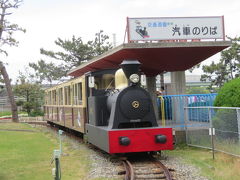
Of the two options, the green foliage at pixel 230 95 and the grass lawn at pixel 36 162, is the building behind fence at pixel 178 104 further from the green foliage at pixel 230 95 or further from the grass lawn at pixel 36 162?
the grass lawn at pixel 36 162

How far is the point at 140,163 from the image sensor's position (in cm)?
847

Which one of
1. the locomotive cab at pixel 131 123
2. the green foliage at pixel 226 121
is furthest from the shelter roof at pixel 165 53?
the green foliage at pixel 226 121

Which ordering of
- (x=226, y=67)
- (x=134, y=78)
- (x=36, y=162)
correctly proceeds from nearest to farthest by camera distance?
(x=134, y=78), (x=36, y=162), (x=226, y=67)

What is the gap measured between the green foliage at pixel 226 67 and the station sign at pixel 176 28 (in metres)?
15.8

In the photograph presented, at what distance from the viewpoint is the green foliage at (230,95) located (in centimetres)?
963

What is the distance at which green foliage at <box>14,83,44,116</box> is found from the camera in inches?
1497

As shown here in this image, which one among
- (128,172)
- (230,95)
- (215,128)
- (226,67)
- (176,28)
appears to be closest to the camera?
(128,172)

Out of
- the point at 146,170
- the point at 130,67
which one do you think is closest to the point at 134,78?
the point at 130,67

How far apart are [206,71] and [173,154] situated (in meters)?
20.1

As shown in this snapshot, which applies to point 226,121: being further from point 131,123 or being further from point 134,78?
point 134,78

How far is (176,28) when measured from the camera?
12000mm

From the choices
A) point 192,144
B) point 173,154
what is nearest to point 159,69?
point 192,144

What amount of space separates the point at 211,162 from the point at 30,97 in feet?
111

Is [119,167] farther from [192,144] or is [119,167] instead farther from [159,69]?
[159,69]
